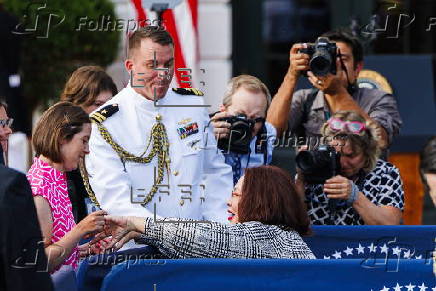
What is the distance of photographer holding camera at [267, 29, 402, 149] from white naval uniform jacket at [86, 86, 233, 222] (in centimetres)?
73

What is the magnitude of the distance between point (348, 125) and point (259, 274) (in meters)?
1.63

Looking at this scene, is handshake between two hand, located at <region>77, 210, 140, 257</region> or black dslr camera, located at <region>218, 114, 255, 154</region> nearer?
handshake between two hand, located at <region>77, 210, 140, 257</region>

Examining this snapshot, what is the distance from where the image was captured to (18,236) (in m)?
3.26

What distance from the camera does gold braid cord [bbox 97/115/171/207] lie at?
16.1 feet

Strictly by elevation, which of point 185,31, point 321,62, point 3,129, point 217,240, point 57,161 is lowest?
point 217,240

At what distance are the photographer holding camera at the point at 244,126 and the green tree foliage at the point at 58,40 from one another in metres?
3.42

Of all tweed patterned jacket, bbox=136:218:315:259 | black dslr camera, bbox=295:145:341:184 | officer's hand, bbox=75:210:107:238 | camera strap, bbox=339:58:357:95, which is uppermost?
camera strap, bbox=339:58:357:95

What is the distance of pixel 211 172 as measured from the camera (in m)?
5.19

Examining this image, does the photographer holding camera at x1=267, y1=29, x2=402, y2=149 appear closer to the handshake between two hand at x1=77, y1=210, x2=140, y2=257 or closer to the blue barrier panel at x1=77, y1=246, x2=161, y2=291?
the handshake between two hand at x1=77, y1=210, x2=140, y2=257

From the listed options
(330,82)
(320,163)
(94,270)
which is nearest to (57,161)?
(94,270)

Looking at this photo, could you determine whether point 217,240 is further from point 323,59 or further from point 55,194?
point 323,59

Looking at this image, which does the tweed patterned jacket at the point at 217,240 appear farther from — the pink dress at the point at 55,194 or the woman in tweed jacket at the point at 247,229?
the pink dress at the point at 55,194

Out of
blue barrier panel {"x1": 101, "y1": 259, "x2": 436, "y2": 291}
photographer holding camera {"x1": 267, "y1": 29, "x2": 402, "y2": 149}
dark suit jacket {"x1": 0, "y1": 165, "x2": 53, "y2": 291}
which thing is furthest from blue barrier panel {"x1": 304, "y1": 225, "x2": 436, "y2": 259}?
dark suit jacket {"x1": 0, "y1": 165, "x2": 53, "y2": 291}

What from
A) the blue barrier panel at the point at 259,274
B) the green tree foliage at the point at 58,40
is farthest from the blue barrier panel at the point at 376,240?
the green tree foliage at the point at 58,40
